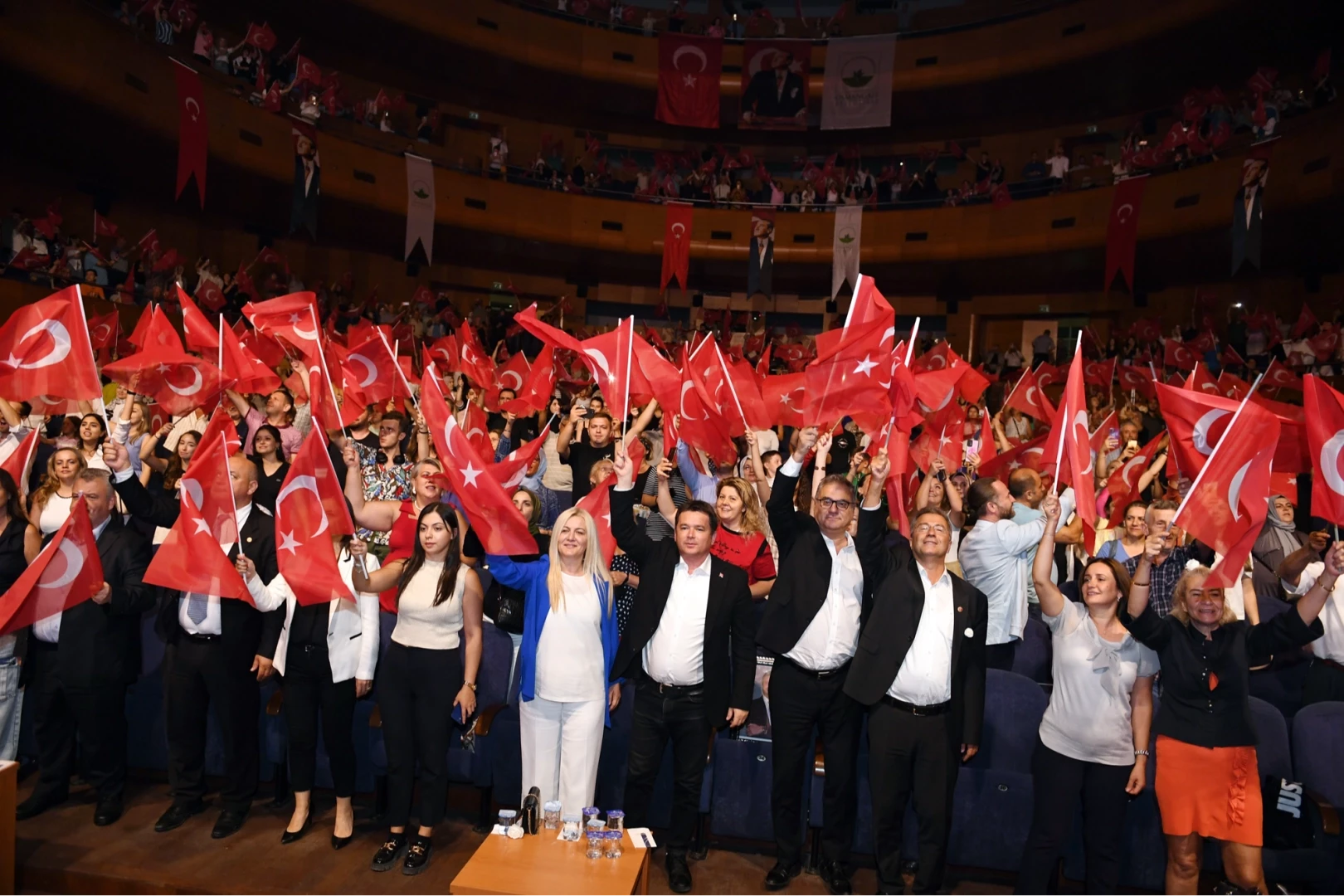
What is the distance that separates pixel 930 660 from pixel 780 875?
1210 millimetres

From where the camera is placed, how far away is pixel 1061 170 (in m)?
17.0

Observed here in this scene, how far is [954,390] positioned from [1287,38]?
13030 mm

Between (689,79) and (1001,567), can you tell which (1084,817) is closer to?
(1001,567)

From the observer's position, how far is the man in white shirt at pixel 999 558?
4.50 meters

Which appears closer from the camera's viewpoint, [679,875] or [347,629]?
[679,875]

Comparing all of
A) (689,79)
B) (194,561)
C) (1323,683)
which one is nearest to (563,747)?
(194,561)

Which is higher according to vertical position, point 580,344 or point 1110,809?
point 580,344

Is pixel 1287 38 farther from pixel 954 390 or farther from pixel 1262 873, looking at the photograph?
pixel 1262 873

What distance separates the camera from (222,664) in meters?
4.28

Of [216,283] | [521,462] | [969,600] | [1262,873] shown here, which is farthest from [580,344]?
[216,283]

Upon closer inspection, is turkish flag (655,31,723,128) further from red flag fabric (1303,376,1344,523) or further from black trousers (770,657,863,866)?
black trousers (770,657,863,866)

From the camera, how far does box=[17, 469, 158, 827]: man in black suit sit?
4301 mm

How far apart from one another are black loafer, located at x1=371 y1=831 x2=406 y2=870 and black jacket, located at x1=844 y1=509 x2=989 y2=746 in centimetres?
214

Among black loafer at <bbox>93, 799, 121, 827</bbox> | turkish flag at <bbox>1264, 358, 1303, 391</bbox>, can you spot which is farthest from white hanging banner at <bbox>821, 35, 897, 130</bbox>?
black loafer at <bbox>93, 799, 121, 827</bbox>
